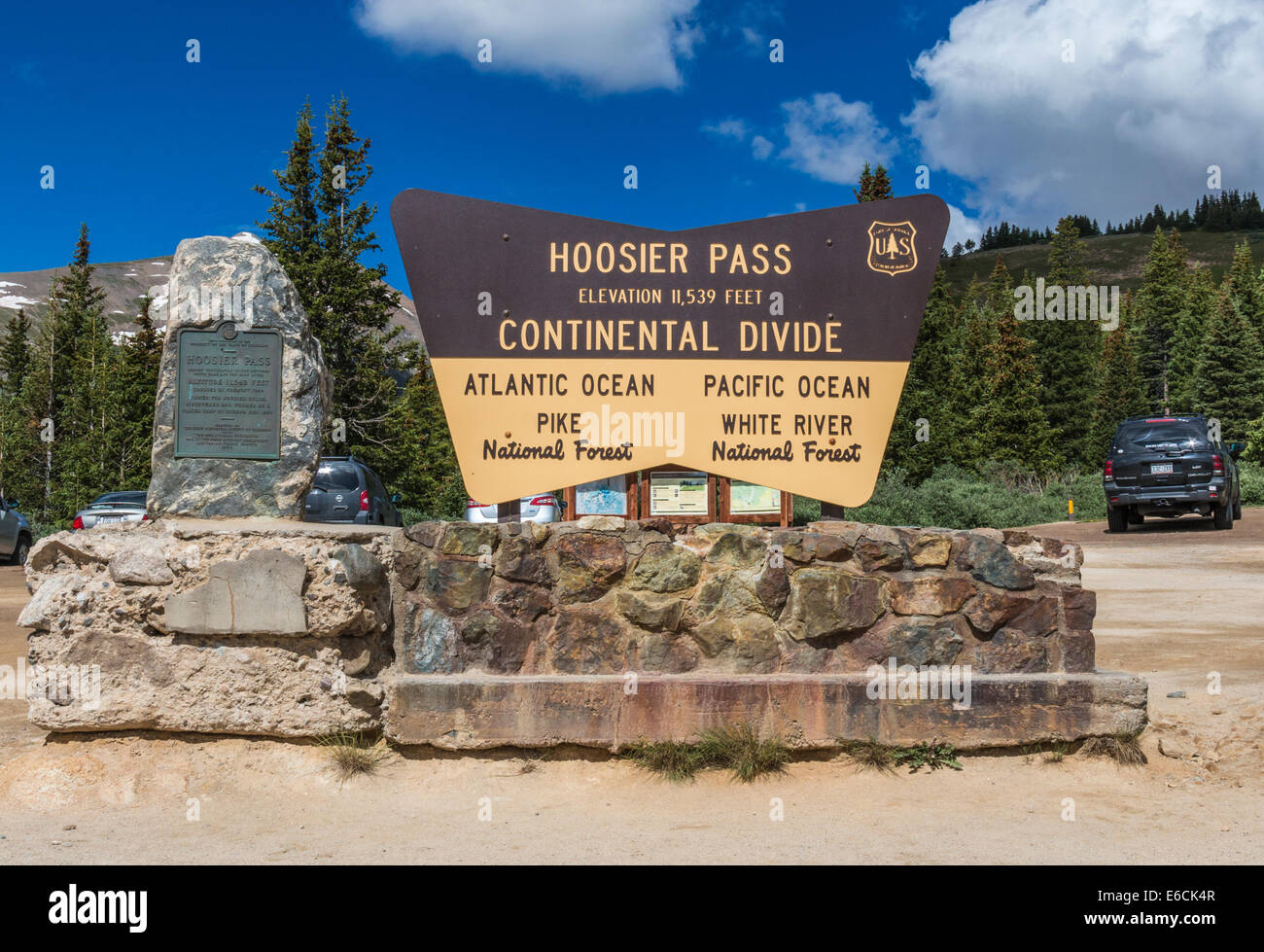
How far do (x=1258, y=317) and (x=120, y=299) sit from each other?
166608mm

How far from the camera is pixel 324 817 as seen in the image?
13.4 feet

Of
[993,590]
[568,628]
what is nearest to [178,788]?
[568,628]

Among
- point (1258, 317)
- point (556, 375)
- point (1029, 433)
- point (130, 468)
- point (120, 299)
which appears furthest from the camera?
point (120, 299)

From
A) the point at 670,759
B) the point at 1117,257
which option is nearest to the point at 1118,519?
the point at 670,759

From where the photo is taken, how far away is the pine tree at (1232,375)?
38.0 metres

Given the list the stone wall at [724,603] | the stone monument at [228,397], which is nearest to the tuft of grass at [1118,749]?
the stone wall at [724,603]

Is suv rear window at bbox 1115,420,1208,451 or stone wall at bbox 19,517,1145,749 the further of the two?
suv rear window at bbox 1115,420,1208,451

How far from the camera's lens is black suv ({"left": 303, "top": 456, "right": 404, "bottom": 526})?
38.8 ft

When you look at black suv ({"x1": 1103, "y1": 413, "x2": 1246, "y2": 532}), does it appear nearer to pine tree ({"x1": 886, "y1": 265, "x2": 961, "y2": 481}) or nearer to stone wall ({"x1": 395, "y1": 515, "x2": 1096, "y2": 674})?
pine tree ({"x1": 886, "y1": 265, "x2": 961, "y2": 481})

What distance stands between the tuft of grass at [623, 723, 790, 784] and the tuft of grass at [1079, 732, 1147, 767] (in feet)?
4.90

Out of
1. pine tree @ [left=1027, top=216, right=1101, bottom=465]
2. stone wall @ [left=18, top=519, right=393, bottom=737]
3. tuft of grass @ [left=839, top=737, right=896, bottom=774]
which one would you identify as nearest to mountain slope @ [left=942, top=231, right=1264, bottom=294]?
pine tree @ [left=1027, top=216, right=1101, bottom=465]

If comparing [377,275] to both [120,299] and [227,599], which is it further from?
[120,299]

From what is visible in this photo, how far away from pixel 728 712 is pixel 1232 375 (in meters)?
42.0

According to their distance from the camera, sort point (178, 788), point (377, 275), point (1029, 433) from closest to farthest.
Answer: point (178, 788) < point (377, 275) < point (1029, 433)
